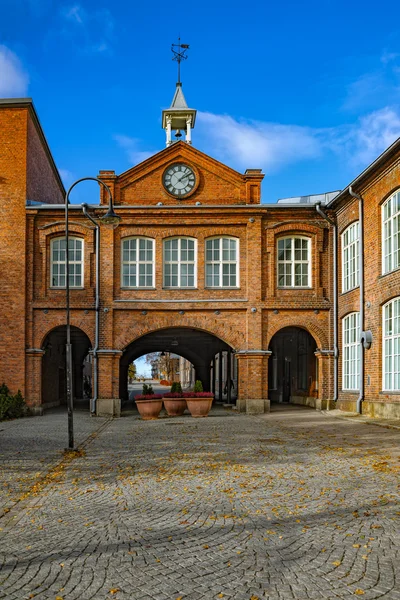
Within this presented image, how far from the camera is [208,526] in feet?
23.6

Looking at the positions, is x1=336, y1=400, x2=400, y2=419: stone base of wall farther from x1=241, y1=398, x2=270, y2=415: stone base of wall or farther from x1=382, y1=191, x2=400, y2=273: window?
x1=382, y1=191, x2=400, y2=273: window

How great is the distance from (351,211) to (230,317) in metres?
6.00

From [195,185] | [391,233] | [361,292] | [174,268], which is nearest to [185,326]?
[174,268]

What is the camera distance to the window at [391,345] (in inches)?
768

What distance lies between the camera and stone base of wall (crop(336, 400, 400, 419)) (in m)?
19.0

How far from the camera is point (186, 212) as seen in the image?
2541 centimetres

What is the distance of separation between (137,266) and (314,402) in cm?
913

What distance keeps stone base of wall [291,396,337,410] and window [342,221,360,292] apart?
14.2 feet

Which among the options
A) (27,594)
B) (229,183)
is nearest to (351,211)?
(229,183)

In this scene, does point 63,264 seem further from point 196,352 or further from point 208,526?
point 208,526

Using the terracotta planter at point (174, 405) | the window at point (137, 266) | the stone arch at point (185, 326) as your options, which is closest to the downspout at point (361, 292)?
the stone arch at point (185, 326)

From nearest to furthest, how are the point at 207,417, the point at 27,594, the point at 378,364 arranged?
the point at 27,594 → the point at 378,364 → the point at 207,417

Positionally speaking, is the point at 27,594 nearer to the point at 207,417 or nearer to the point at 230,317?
the point at 207,417

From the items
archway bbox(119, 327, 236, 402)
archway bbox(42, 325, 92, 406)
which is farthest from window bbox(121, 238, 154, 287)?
archway bbox(119, 327, 236, 402)
